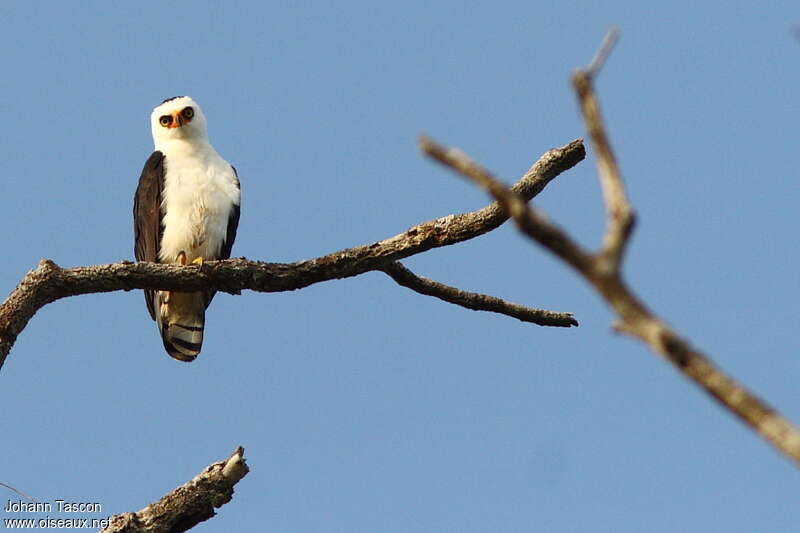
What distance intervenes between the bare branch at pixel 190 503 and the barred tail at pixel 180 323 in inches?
125

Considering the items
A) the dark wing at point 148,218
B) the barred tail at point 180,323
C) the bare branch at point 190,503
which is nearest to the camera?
the bare branch at point 190,503

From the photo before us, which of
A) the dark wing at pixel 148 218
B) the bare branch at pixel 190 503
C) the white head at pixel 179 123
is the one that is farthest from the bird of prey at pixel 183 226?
the bare branch at pixel 190 503

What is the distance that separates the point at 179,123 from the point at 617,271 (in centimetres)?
781

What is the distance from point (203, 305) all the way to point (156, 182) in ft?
3.32

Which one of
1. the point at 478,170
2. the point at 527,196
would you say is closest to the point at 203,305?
the point at 527,196

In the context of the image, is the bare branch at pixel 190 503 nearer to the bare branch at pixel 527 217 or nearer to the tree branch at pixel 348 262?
the tree branch at pixel 348 262

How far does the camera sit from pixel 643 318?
1566 mm

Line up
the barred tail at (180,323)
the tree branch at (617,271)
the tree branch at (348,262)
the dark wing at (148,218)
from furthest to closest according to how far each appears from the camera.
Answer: the dark wing at (148,218)
the barred tail at (180,323)
the tree branch at (348,262)
the tree branch at (617,271)

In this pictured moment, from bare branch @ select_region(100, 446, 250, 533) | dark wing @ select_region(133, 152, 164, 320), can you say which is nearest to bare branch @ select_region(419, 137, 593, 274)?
bare branch @ select_region(100, 446, 250, 533)

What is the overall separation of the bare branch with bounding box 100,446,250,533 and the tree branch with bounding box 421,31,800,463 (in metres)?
3.31

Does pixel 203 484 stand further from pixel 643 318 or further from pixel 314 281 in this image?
pixel 643 318

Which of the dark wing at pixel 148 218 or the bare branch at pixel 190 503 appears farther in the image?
the dark wing at pixel 148 218

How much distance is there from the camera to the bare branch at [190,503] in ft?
15.2

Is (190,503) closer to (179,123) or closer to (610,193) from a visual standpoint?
(610,193)
